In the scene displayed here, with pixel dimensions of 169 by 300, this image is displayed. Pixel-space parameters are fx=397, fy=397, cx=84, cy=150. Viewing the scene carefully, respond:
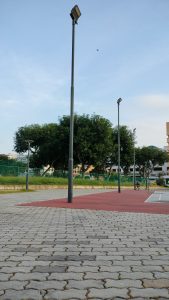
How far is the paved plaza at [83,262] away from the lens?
12.8ft

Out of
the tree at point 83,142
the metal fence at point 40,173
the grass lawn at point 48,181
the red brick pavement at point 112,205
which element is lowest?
the red brick pavement at point 112,205

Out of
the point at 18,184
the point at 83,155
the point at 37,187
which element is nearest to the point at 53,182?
the point at 37,187

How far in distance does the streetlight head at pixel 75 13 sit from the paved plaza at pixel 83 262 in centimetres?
1292

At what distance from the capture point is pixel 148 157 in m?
112

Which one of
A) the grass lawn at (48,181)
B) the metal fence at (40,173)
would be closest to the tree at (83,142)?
the metal fence at (40,173)

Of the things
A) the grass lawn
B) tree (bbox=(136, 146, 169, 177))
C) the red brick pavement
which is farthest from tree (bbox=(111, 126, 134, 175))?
the red brick pavement

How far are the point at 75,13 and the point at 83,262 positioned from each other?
16.3 meters

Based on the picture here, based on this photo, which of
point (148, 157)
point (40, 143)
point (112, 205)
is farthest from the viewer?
point (148, 157)

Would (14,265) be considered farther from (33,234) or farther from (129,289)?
(33,234)

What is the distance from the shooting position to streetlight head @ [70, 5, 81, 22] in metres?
19.2

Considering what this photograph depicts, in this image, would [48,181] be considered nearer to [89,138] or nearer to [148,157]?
[89,138]

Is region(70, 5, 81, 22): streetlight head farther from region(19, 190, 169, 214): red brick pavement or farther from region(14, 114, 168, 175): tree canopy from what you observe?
region(14, 114, 168, 175): tree canopy

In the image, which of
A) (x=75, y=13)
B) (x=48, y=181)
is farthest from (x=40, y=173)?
(x=75, y=13)

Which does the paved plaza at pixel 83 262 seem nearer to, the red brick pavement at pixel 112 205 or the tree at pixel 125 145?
the red brick pavement at pixel 112 205
